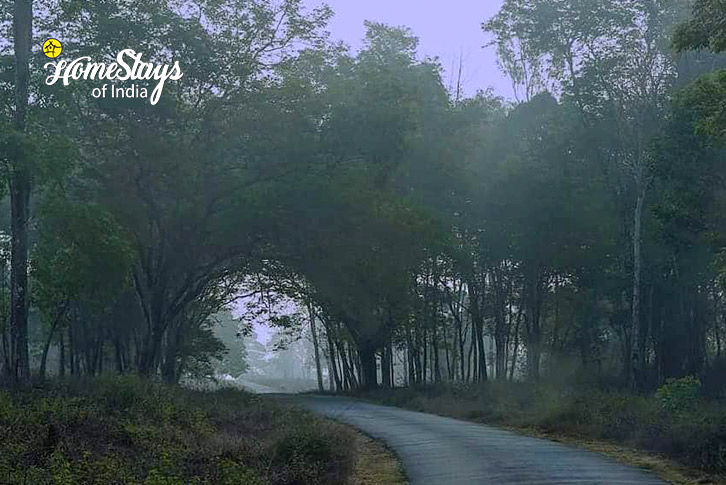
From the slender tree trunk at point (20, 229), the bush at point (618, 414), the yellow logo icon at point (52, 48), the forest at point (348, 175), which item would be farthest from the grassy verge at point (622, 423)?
the yellow logo icon at point (52, 48)

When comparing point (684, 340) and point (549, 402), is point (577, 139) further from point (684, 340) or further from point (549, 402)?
point (549, 402)

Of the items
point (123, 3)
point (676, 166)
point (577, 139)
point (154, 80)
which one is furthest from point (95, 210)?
point (577, 139)

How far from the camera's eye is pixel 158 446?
15977 mm

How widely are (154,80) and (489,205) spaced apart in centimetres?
1969

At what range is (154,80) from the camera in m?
30.9

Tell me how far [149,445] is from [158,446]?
147 millimetres

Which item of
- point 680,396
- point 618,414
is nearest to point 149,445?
point 618,414

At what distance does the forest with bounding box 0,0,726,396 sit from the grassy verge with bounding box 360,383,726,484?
13.4 feet

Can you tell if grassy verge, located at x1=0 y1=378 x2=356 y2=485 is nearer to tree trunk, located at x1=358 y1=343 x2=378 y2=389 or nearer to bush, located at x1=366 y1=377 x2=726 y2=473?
bush, located at x1=366 y1=377 x2=726 y2=473

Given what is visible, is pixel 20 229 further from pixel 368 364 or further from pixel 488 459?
pixel 368 364

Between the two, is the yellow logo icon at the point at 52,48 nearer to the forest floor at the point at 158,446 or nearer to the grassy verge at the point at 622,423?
the forest floor at the point at 158,446

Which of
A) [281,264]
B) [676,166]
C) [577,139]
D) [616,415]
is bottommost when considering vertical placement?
[616,415]

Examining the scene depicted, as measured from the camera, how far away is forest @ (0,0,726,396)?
2734 cm

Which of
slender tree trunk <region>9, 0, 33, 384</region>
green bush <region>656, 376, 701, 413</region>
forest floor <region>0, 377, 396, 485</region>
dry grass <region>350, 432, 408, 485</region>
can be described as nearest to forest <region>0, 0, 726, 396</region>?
slender tree trunk <region>9, 0, 33, 384</region>
